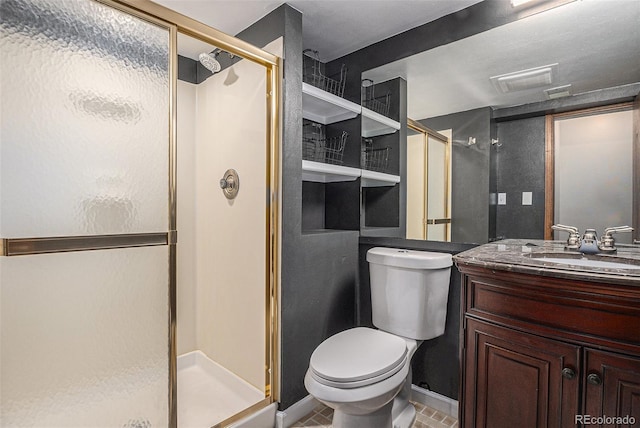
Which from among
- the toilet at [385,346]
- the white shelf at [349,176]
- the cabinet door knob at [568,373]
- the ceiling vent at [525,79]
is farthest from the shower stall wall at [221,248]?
the cabinet door knob at [568,373]

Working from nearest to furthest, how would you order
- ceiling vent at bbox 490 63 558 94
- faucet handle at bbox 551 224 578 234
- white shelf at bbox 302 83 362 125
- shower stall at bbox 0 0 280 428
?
1. shower stall at bbox 0 0 280 428
2. faucet handle at bbox 551 224 578 234
3. ceiling vent at bbox 490 63 558 94
4. white shelf at bbox 302 83 362 125

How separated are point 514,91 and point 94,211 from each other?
196 cm

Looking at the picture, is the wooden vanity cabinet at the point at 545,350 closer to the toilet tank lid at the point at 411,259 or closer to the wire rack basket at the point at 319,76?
the toilet tank lid at the point at 411,259

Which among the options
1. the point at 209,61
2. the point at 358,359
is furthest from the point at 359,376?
the point at 209,61

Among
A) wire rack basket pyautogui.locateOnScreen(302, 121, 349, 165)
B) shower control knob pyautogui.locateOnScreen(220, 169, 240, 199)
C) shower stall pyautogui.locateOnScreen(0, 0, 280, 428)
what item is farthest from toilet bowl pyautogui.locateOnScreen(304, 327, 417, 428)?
wire rack basket pyautogui.locateOnScreen(302, 121, 349, 165)

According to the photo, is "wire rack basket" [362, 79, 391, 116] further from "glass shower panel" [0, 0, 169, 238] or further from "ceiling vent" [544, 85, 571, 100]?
"glass shower panel" [0, 0, 169, 238]

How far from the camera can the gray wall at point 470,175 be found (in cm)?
172

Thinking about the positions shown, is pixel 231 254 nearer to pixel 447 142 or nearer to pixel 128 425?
pixel 128 425

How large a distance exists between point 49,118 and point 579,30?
2.19 metres

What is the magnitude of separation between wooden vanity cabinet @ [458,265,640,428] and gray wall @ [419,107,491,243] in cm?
55

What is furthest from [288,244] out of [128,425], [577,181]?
[577,181]

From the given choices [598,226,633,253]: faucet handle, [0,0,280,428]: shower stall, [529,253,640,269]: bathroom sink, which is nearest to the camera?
[0,0,280,428]: shower stall

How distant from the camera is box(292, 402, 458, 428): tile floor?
169cm

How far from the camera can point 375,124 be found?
2146 millimetres
